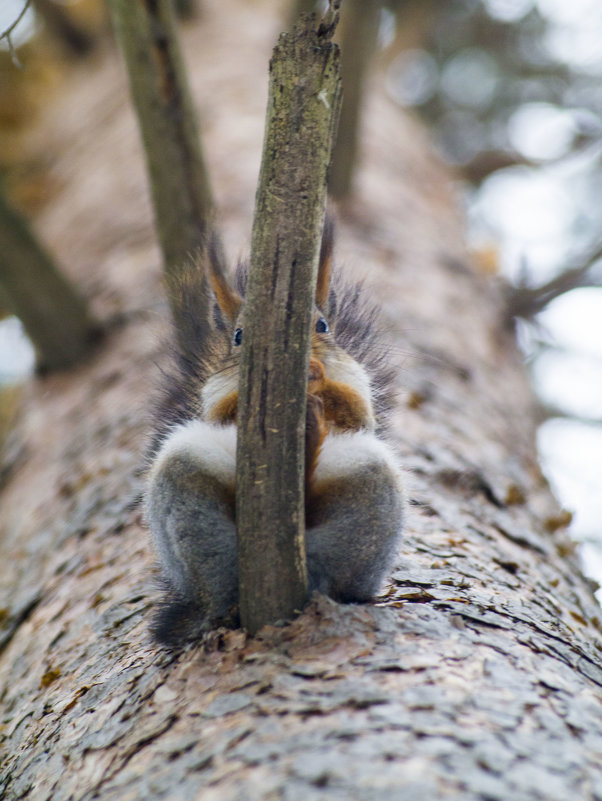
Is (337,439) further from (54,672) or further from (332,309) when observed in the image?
(54,672)

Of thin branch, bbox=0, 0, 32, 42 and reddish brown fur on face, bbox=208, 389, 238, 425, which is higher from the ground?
thin branch, bbox=0, 0, 32, 42

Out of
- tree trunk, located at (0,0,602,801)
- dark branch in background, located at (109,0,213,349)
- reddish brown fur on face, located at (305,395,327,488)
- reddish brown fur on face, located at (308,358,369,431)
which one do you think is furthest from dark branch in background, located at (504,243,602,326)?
reddish brown fur on face, located at (305,395,327,488)

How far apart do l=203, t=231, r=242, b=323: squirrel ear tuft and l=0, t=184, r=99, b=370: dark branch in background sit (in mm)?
1289

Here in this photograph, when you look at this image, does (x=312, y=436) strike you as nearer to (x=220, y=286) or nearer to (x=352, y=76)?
(x=220, y=286)

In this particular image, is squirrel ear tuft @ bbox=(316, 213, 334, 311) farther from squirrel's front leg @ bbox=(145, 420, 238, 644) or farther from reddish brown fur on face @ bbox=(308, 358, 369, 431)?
squirrel's front leg @ bbox=(145, 420, 238, 644)

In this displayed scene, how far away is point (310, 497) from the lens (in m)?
1.07

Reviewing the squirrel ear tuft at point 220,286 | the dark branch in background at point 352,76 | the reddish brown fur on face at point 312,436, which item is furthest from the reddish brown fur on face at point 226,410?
the dark branch in background at point 352,76

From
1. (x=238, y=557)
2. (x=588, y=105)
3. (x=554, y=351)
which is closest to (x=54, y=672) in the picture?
(x=238, y=557)

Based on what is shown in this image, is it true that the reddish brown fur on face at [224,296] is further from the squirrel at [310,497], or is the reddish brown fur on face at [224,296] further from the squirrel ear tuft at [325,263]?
the squirrel ear tuft at [325,263]

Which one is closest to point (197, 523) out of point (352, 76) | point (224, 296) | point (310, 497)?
point (310, 497)

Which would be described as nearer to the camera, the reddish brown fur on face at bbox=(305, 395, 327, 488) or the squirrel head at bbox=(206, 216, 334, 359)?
the reddish brown fur on face at bbox=(305, 395, 327, 488)

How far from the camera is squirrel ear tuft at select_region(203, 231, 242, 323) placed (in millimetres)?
1331

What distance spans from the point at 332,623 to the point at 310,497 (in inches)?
7.0

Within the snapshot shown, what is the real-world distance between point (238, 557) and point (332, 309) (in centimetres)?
52
